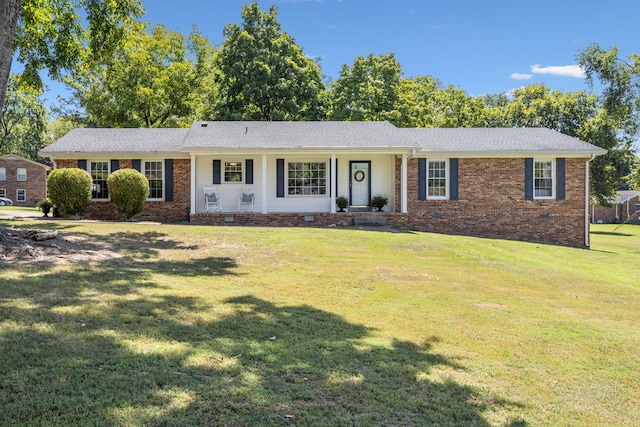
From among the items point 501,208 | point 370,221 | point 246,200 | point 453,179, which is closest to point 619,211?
point 501,208

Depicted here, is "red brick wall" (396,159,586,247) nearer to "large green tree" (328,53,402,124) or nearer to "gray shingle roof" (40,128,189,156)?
"gray shingle roof" (40,128,189,156)

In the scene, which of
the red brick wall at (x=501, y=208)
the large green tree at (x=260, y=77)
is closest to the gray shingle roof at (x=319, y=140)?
the red brick wall at (x=501, y=208)

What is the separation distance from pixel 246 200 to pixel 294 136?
11.3ft

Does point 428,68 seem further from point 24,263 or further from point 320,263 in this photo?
point 24,263

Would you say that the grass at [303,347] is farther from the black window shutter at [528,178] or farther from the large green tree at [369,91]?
the large green tree at [369,91]

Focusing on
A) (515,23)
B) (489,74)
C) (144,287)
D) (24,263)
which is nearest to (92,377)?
(144,287)

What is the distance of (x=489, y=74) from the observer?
30.6 metres

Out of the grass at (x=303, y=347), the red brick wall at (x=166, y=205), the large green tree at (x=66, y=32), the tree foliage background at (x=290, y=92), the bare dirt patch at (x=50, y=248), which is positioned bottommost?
the grass at (x=303, y=347)

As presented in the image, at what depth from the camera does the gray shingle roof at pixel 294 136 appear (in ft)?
57.7

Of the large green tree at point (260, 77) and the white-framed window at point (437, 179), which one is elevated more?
the large green tree at point (260, 77)

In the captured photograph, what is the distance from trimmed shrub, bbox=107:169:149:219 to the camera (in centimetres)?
1650

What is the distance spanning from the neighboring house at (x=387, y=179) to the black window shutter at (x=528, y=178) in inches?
1.6

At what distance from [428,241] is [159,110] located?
72.1 feet

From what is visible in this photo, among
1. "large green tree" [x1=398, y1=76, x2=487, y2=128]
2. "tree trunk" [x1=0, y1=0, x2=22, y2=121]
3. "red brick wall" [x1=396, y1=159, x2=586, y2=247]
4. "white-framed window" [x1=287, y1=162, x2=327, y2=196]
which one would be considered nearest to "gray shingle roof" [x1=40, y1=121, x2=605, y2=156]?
"red brick wall" [x1=396, y1=159, x2=586, y2=247]
